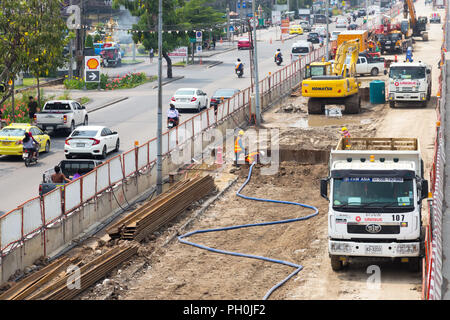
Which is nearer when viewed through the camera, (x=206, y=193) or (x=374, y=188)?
(x=374, y=188)

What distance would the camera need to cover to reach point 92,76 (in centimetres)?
6041

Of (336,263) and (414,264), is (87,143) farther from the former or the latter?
(414,264)

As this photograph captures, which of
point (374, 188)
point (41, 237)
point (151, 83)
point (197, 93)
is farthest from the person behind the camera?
point (151, 83)

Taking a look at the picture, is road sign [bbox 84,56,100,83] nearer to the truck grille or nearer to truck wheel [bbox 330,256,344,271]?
truck wheel [bbox 330,256,344,271]

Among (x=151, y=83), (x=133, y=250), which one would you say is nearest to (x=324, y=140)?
(x=133, y=250)

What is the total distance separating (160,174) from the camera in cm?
3112

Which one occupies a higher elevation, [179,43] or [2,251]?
[179,43]

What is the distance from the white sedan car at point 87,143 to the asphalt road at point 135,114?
1044 millimetres

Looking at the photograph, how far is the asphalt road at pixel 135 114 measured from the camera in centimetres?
3197

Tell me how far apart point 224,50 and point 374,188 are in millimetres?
76896

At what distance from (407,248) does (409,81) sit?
29.4 m

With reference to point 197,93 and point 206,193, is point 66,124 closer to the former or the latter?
point 197,93

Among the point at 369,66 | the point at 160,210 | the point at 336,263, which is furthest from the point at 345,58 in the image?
the point at 336,263

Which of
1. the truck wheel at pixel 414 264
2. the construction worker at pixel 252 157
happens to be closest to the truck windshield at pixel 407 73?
the construction worker at pixel 252 157
